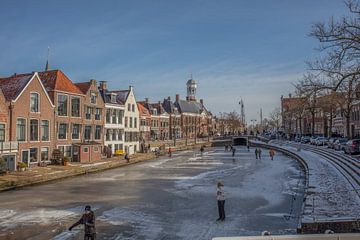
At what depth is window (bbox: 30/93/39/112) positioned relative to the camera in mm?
41844

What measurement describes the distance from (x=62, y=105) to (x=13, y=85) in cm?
699

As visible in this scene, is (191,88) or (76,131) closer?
(76,131)

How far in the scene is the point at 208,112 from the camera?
142375 mm

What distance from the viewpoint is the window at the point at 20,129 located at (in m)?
39.5

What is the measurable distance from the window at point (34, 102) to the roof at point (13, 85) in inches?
62.9

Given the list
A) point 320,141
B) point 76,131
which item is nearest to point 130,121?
point 76,131

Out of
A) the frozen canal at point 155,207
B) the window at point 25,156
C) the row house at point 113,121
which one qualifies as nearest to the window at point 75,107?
the row house at point 113,121

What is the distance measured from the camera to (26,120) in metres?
40.8

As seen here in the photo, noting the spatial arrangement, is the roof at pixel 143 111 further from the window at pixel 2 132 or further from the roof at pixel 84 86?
the window at pixel 2 132

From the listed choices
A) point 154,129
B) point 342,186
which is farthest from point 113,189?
point 154,129

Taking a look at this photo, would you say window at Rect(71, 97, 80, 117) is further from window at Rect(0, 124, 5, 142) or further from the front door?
the front door

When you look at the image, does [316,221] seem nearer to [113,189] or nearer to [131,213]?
[131,213]

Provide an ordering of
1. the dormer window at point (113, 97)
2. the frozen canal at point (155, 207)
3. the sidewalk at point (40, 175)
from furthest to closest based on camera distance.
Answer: the dormer window at point (113, 97), the sidewalk at point (40, 175), the frozen canal at point (155, 207)

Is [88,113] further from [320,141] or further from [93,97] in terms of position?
[320,141]
